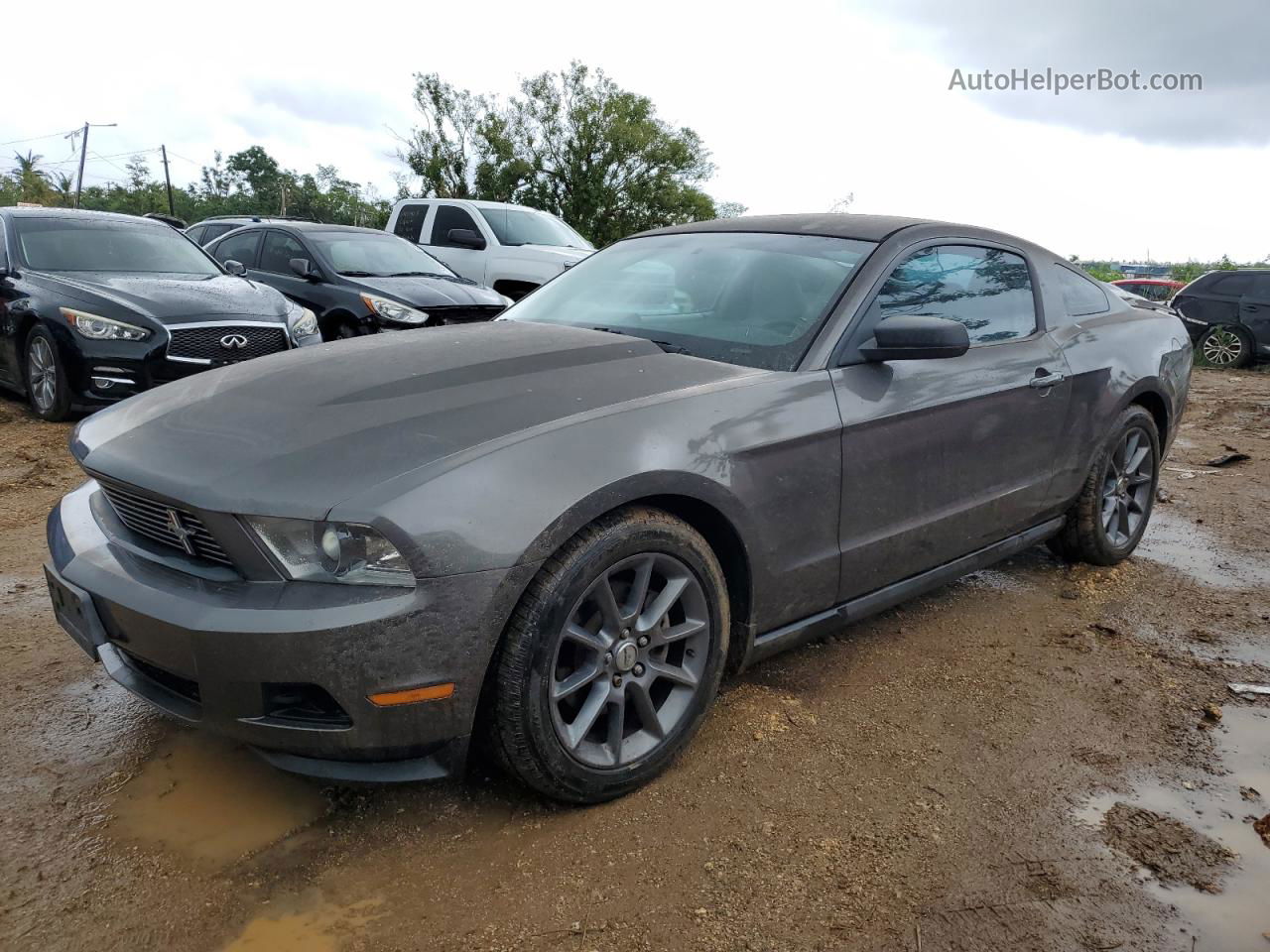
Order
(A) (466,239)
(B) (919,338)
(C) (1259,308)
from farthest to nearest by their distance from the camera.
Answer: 1. (C) (1259,308)
2. (A) (466,239)
3. (B) (919,338)

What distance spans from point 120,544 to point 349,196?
66550 mm

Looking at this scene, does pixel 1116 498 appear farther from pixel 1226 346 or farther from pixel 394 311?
pixel 1226 346

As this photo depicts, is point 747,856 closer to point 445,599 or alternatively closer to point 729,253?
point 445,599

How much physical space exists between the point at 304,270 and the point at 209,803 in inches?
258

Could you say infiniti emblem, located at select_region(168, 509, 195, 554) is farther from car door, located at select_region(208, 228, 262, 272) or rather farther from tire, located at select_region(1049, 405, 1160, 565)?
car door, located at select_region(208, 228, 262, 272)

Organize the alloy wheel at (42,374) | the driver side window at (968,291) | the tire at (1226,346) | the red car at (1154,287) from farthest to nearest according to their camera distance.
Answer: the red car at (1154,287) < the tire at (1226,346) < the alloy wheel at (42,374) < the driver side window at (968,291)

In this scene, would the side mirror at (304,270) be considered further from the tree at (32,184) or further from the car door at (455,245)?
the tree at (32,184)

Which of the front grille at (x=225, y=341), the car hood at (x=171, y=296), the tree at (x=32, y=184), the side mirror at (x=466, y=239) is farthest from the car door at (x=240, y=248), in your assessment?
the tree at (x=32, y=184)

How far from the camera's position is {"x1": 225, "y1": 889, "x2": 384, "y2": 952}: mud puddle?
6.28 ft

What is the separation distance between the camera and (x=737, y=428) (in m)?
2.57

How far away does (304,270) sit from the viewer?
8125mm

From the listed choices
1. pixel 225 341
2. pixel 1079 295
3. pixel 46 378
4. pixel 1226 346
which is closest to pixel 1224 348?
pixel 1226 346

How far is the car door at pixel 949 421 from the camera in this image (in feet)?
9.60

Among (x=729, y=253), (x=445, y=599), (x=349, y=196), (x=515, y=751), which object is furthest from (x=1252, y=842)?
(x=349, y=196)
